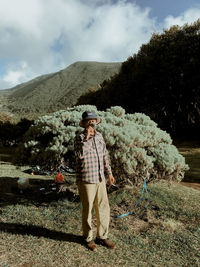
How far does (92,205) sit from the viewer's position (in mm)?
3684

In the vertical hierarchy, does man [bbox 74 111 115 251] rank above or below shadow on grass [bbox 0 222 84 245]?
above

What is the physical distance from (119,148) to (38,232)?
96.6 inches

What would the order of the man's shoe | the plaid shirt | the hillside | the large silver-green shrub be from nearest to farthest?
the plaid shirt
the man's shoe
the large silver-green shrub
the hillside

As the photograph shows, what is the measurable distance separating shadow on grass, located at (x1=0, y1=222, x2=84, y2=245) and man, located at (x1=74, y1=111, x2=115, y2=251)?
1.61 feet

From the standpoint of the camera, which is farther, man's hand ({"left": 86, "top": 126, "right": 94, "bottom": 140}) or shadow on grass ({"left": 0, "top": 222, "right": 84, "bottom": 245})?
shadow on grass ({"left": 0, "top": 222, "right": 84, "bottom": 245})

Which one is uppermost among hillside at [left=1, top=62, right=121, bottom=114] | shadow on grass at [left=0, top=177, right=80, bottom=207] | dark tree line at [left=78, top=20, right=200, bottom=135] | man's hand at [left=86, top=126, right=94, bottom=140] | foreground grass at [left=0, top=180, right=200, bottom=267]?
hillside at [left=1, top=62, right=121, bottom=114]

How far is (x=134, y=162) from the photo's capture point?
480cm

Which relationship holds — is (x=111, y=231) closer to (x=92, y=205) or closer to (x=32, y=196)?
(x=92, y=205)

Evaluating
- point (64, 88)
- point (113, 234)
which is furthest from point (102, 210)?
point (64, 88)

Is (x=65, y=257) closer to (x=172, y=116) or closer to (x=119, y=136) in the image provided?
(x=119, y=136)

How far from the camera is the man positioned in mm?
3584

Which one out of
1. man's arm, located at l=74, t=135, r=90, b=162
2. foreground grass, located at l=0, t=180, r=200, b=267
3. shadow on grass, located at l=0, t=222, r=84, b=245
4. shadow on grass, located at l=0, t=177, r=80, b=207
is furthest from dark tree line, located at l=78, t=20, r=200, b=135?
man's arm, located at l=74, t=135, r=90, b=162

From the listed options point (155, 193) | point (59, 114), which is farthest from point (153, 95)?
point (59, 114)

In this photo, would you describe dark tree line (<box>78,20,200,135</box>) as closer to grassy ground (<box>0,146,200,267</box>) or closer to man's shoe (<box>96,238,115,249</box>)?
grassy ground (<box>0,146,200,267</box>)
